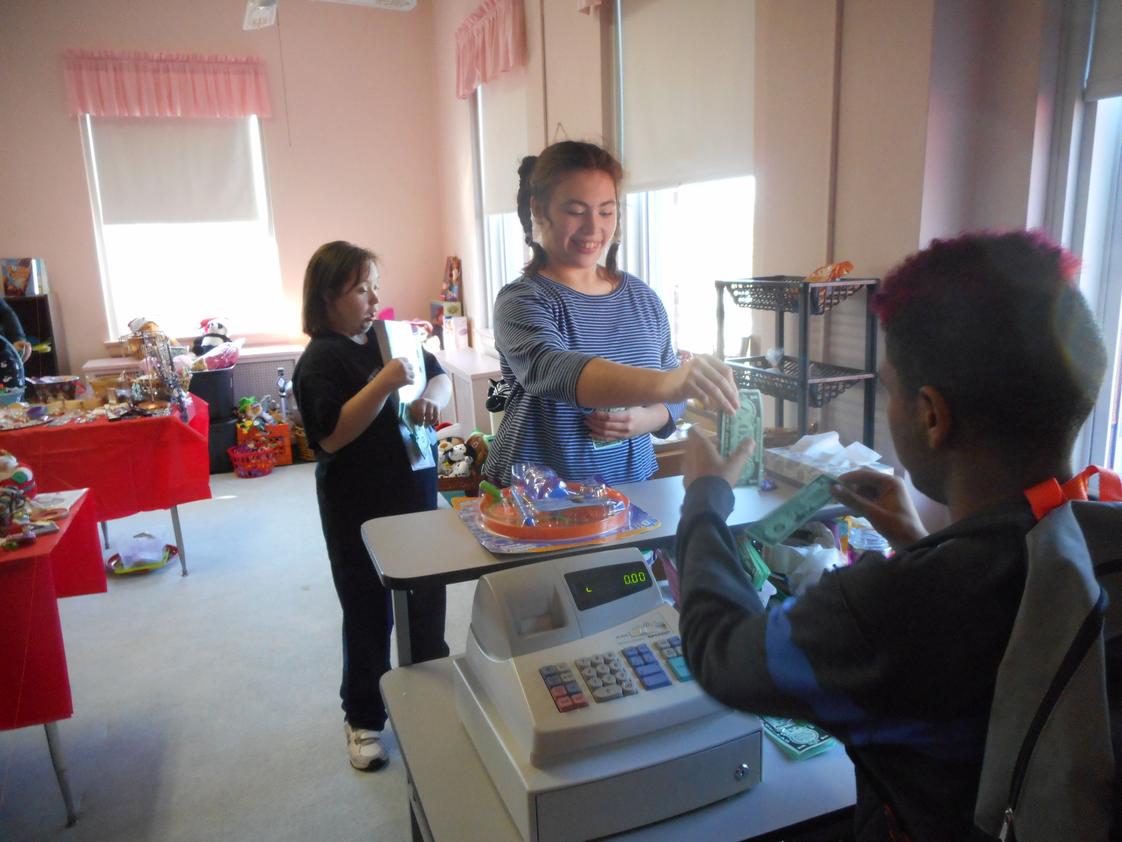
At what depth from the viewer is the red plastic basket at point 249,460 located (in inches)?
197

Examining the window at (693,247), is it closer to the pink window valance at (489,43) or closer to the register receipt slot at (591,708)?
the pink window valance at (489,43)

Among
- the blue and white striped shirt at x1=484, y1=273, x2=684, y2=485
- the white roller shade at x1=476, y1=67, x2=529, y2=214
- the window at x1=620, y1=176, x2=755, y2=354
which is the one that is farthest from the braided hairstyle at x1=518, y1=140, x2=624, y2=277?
the white roller shade at x1=476, y1=67, x2=529, y2=214

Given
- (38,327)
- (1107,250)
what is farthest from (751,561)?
(38,327)

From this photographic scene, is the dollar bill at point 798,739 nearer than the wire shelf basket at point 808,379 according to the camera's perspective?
Yes

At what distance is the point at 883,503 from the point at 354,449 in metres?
1.28

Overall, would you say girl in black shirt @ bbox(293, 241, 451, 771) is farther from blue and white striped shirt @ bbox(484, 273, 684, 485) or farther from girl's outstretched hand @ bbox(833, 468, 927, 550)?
girl's outstretched hand @ bbox(833, 468, 927, 550)

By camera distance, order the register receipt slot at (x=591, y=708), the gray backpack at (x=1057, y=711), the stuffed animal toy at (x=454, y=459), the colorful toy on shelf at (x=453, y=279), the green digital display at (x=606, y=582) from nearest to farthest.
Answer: the gray backpack at (x=1057, y=711) < the register receipt slot at (x=591, y=708) < the green digital display at (x=606, y=582) < the stuffed animal toy at (x=454, y=459) < the colorful toy on shelf at (x=453, y=279)

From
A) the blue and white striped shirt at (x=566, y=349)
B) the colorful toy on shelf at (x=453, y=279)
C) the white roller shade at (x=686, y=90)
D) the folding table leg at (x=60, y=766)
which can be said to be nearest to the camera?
the blue and white striped shirt at (x=566, y=349)

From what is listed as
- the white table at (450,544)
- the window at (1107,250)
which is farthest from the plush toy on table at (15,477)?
the window at (1107,250)

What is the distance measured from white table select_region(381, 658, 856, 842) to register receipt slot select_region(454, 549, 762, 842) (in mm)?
20

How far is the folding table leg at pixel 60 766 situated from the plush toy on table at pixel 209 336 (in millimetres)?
3710

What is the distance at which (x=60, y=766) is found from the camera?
1884 millimetres

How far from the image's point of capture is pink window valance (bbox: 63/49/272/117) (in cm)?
502

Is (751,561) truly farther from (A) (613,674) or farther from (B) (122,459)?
(B) (122,459)
